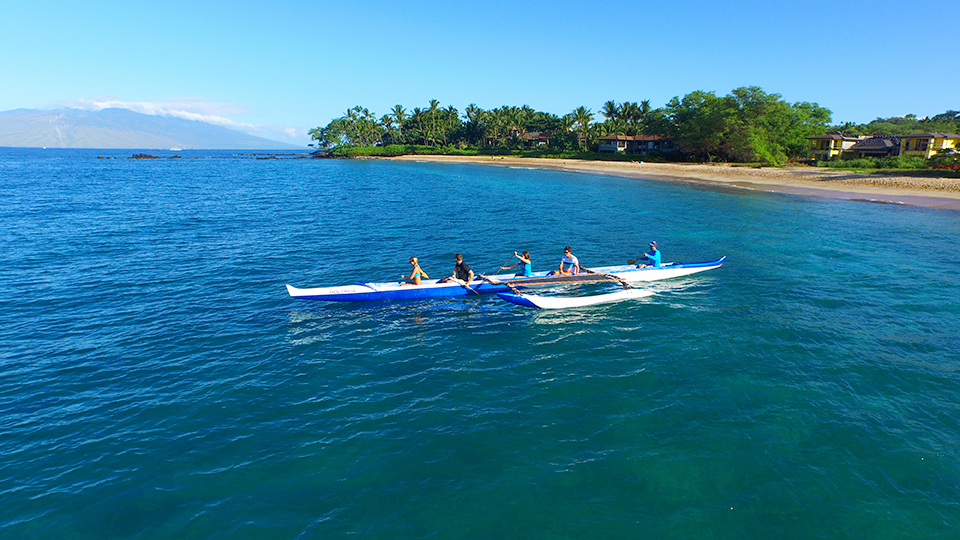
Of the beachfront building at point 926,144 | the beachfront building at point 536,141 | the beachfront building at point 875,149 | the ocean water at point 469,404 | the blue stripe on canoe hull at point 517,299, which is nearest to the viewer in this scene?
the ocean water at point 469,404

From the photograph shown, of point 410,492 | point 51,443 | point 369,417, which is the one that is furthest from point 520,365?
point 51,443

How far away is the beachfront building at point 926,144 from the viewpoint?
6731 centimetres

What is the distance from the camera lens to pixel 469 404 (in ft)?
36.8

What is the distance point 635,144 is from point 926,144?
4646cm

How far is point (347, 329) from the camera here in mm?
15375

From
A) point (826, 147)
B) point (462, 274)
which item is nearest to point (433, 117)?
point (826, 147)

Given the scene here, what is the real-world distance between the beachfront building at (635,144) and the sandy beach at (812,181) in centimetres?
1371

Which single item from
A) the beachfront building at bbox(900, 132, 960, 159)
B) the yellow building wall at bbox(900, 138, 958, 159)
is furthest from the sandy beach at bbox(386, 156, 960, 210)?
the beachfront building at bbox(900, 132, 960, 159)

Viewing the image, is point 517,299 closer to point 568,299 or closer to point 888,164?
point 568,299

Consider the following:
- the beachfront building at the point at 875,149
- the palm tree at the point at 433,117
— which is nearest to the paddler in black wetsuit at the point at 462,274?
the beachfront building at the point at 875,149

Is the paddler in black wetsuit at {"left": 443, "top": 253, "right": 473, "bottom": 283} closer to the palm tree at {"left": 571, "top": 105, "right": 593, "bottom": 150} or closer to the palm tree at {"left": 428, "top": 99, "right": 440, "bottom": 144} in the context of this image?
the palm tree at {"left": 571, "top": 105, "right": 593, "bottom": 150}

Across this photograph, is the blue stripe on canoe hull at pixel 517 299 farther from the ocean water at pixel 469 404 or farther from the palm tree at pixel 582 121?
the palm tree at pixel 582 121

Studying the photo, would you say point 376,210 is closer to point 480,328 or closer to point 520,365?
point 480,328

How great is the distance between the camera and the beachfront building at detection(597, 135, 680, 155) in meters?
98.2
